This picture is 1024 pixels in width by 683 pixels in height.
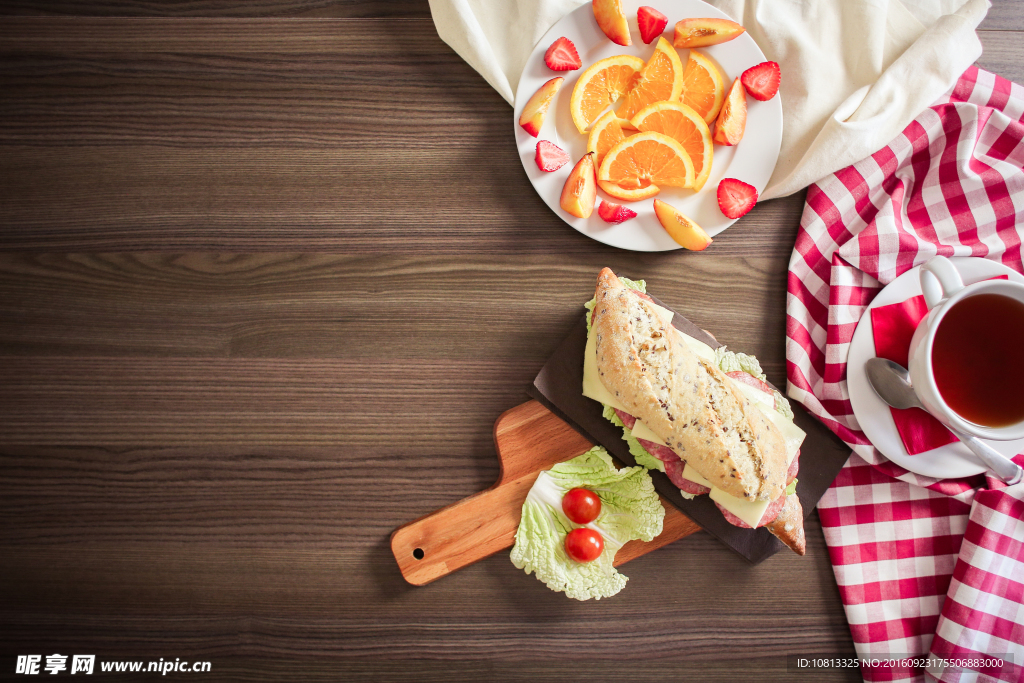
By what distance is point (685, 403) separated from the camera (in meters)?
1.63

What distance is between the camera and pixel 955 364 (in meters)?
1.57

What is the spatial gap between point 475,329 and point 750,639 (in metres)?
1.49

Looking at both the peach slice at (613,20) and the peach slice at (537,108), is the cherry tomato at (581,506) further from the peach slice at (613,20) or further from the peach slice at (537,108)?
the peach slice at (613,20)

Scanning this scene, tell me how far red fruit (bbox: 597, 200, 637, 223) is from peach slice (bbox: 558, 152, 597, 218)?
0.04 meters

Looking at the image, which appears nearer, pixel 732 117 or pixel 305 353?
pixel 732 117

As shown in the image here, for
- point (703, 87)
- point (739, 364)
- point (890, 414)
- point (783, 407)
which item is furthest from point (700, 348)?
point (703, 87)

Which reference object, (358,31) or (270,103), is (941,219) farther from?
(270,103)

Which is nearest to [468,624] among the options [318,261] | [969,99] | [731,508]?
[731,508]

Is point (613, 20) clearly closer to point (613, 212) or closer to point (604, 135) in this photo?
point (604, 135)

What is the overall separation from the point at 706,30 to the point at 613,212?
67 cm

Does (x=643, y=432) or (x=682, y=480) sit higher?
(x=643, y=432)

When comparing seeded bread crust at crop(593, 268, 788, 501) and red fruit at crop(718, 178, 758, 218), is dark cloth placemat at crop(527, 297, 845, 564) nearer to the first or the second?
seeded bread crust at crop(593, 268, 788, 501)

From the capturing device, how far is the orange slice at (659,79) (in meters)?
1.78

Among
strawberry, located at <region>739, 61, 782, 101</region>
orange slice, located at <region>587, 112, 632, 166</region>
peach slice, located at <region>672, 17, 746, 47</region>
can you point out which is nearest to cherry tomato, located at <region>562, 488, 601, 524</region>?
orange slice, located at <region>587, 112, 632, 166</region>
